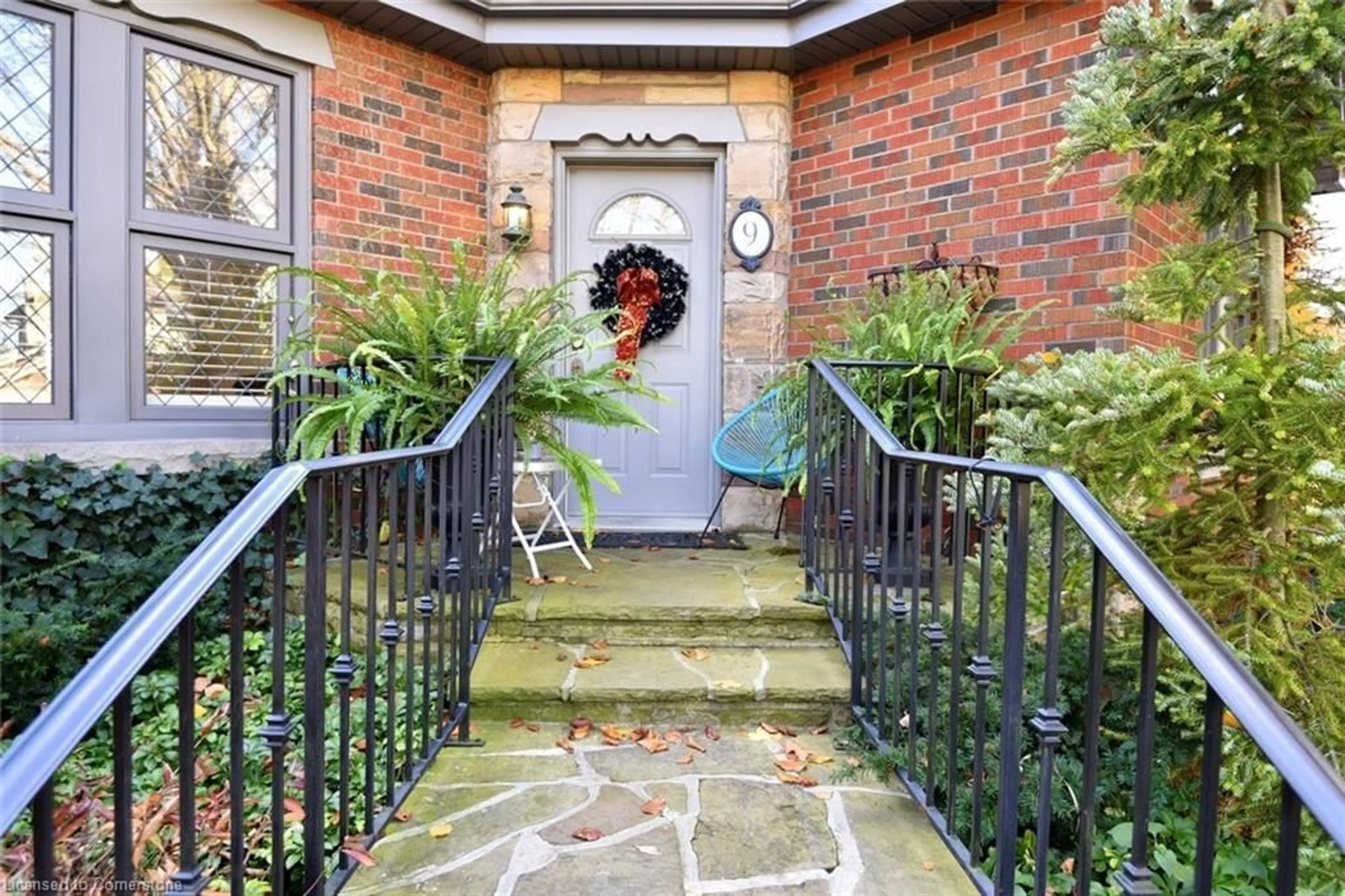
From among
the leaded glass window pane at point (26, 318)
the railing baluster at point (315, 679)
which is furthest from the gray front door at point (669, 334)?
the railing baluster at point (315, 679)

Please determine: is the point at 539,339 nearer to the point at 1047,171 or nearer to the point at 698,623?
the point at 698,623

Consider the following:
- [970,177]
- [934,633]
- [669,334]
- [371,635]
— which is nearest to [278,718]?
[371,635]

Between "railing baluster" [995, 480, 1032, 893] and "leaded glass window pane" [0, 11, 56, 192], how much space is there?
12.5 feet

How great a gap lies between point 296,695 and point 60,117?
2507 millimetres

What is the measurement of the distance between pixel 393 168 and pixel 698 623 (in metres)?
2.90

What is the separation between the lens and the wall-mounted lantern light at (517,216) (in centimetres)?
420

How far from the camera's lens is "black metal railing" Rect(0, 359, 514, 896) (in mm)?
873

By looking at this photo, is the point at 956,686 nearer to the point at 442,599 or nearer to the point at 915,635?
the point at 915,635

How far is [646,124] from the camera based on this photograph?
4297mm

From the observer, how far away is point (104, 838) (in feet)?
6.07

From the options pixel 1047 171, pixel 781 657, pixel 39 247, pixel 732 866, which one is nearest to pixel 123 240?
pixel 39 247

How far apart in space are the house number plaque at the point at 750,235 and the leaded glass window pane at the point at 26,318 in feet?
9.95

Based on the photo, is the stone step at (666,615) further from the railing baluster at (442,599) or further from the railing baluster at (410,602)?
the railing baluster at (410,602)

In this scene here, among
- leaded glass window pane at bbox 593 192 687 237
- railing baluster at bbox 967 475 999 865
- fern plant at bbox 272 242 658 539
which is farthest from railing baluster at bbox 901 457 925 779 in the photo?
leaded glass window pane at bbox 593 192 687 237
